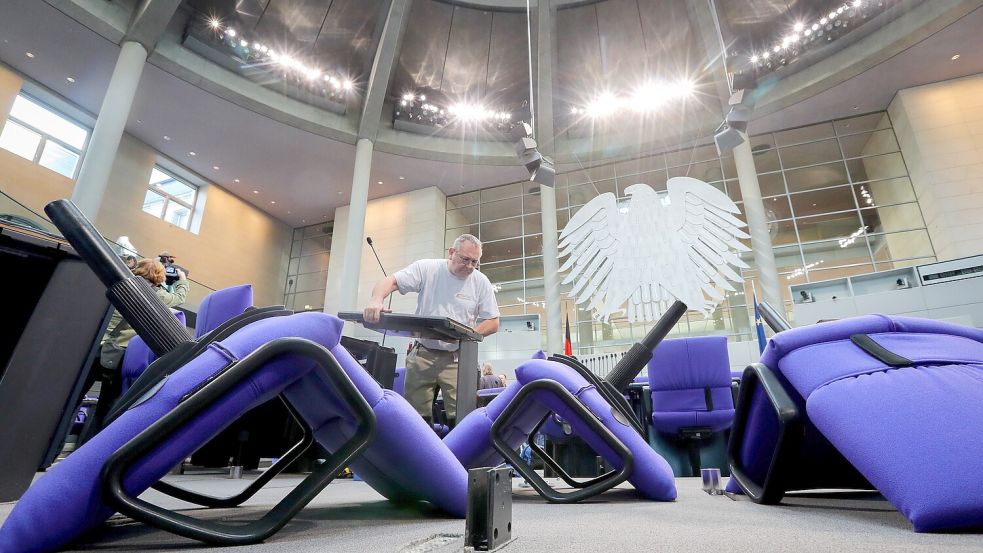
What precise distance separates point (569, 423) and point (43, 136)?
12248 millimetres

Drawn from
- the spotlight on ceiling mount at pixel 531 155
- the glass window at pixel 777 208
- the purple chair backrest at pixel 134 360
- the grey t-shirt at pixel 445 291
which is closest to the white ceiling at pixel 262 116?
the glass window at pixel 777 208

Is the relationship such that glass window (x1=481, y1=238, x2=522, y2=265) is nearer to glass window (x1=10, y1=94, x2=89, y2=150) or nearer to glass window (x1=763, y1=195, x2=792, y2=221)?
glass window (x1=763, y1=195, x2=792, y2=221)

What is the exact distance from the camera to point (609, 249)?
9.93 metres

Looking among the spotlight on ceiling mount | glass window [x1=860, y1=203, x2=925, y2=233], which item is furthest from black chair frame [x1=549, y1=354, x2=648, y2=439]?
glass window [x1=860, y1=203, x2=925, y2=233]

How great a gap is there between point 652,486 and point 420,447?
0.90 m

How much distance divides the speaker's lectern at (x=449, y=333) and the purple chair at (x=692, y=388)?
146 cm

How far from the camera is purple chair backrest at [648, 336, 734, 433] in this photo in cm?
305

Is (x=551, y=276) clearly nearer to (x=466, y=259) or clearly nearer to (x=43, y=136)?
(x=466, y=259)

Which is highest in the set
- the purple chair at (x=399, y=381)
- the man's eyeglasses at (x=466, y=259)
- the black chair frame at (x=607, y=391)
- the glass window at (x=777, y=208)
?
the glass window at (x=777, y=208)

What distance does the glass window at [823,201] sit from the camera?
10.7m

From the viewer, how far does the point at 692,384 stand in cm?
311

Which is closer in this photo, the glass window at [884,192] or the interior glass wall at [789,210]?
the glass window at [884,192]

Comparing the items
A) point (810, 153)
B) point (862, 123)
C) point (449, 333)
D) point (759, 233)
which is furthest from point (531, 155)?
point (862, 123)

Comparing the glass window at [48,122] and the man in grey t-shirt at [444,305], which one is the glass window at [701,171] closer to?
the man in grey t-shirt at [444,305]
